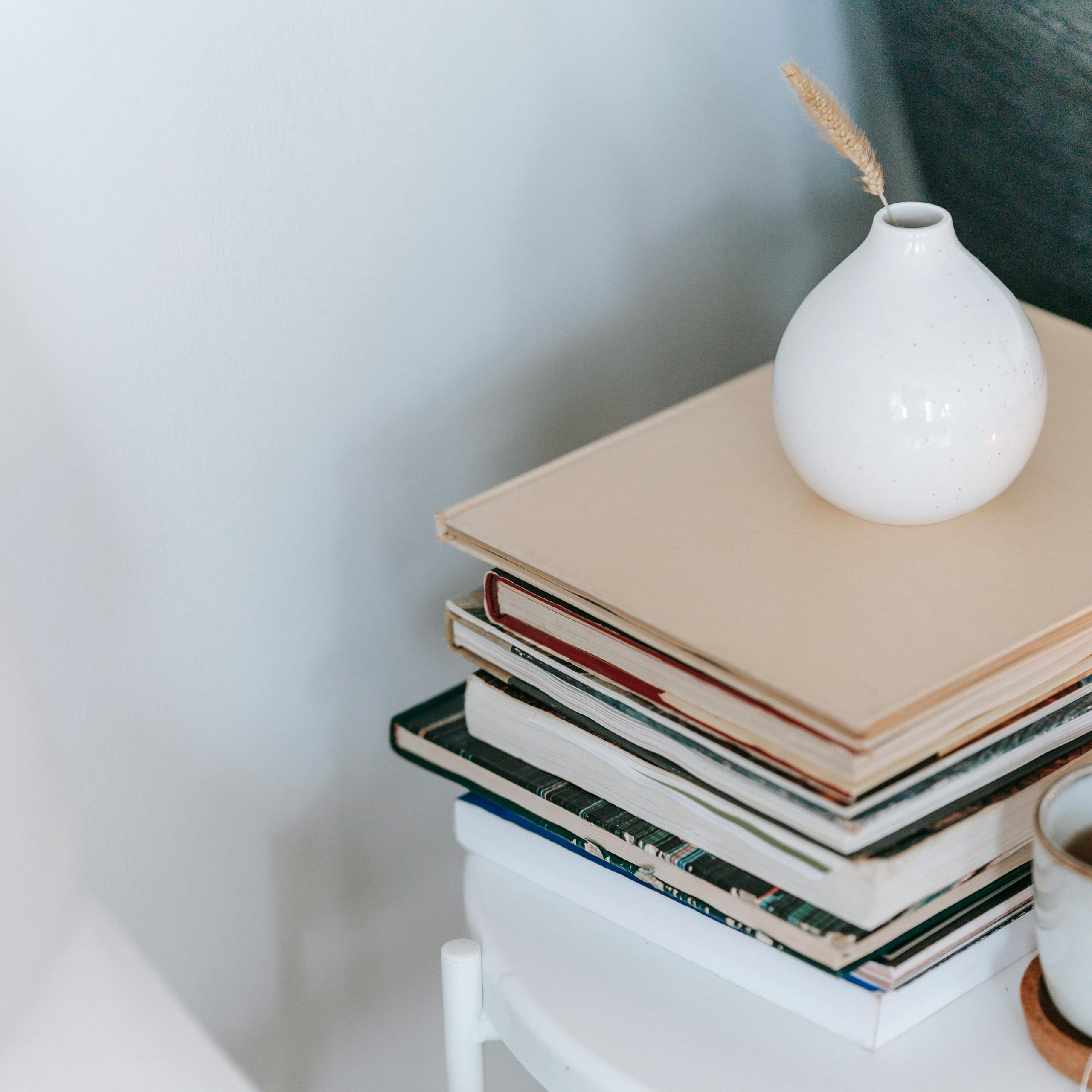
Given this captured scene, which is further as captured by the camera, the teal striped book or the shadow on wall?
the shadow on wall

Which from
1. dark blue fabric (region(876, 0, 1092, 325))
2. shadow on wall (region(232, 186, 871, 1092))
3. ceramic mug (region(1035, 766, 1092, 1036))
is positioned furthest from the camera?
shadow on wall (region(232, 186, 871, 1092))

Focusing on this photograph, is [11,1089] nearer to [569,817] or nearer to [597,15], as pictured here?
[569,817]

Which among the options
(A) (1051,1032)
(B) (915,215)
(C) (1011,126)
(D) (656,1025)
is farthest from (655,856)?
(C) (1011,126)

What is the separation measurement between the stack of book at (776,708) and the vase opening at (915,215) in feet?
0.28

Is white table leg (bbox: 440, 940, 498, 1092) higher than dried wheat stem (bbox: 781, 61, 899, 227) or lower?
lower

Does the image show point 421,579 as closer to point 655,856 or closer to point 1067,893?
point 655,856

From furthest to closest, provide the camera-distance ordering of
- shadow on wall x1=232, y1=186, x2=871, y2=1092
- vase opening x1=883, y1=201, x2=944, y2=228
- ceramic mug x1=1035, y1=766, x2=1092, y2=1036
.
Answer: shadow on wall x1=232, y1=186, x2=871, y2=1092 → vase opening x1=883, y1=201, x2=944, y2=228 → ceramic mug x1=1035, y1=766, x2=1092, y2=1036

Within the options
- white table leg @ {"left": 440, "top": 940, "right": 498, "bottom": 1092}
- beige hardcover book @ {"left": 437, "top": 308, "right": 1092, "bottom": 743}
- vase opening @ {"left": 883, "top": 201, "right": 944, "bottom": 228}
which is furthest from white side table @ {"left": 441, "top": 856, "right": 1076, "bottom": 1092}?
vase opening @ {"left": 883, "top": 201, "right": 944, "bottom": 228}

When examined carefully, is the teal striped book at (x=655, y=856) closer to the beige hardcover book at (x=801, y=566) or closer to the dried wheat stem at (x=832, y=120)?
the beige hardcover book at (x=801, y=566)

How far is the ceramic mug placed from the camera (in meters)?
0.48

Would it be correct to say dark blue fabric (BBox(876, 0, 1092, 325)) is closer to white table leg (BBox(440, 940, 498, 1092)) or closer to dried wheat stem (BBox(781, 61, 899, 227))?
dried wheat stem (BBox(781, 61, 899, 227))

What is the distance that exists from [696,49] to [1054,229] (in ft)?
0.82

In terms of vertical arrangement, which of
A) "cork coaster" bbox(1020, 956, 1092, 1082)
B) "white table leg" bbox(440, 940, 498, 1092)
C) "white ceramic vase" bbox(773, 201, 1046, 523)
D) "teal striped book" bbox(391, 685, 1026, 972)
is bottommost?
"white table leg" bbox(440, 940, 498, 1092)

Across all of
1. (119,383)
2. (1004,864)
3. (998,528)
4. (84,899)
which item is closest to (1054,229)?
(998,528)
